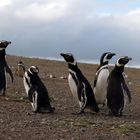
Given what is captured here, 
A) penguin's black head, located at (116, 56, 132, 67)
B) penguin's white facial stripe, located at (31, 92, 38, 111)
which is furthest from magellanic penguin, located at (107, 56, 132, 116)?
penguin's white facial stripe, located at (31, 92, 38, 111)

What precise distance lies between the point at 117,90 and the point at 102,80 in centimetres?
111

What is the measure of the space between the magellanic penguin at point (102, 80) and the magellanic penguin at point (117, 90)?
766mm

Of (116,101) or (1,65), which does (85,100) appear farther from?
(1,65)

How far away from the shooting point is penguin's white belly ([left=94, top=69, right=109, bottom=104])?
13438 mm

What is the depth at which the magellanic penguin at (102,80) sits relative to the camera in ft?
44.1

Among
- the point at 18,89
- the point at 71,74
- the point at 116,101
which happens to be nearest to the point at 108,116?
the point at 116,101

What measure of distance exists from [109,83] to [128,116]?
0.88 metres

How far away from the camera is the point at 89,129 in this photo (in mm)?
9617

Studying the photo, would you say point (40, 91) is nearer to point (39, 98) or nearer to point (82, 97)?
point (39, 98)

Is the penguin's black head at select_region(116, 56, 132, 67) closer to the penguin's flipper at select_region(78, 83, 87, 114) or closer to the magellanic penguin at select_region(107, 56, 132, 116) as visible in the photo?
the magellanic penguin at select_region(107, 56, 132, 116)

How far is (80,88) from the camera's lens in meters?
12.3

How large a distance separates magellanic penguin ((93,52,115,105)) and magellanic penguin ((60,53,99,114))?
1002mm

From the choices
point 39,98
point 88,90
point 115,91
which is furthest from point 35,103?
point 115,91

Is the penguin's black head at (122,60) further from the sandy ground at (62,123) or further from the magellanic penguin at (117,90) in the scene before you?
the sandy ground at (62,123)
